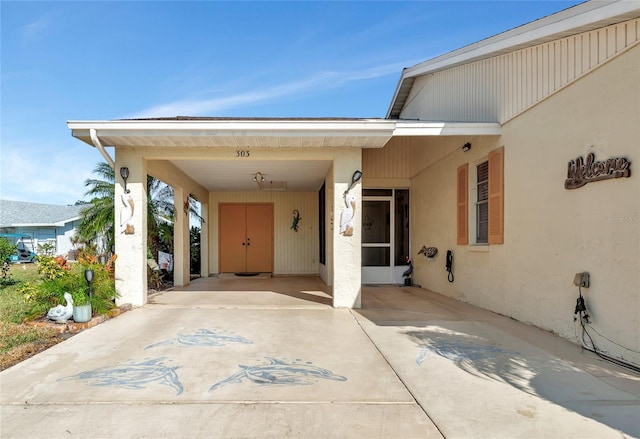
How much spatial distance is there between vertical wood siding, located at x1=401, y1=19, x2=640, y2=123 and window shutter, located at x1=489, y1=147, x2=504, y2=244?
0.66 m

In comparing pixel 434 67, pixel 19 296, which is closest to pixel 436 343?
pixel 434 67

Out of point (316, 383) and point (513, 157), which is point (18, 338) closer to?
point (316, 383)

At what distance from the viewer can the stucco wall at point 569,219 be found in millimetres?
3951

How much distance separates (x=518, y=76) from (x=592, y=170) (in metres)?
2.37

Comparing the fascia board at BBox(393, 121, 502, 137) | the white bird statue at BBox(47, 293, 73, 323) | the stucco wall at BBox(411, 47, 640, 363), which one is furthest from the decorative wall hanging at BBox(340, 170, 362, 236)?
the white bird statue at BBox(47, 293, 73, 323)

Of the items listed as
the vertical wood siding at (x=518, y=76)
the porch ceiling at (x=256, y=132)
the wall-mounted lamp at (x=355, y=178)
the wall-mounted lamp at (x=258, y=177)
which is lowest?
A: the wall-mounted lamp at (x=355, y=178)

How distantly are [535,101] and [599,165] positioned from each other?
1650 mm

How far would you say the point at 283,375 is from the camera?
3.61m

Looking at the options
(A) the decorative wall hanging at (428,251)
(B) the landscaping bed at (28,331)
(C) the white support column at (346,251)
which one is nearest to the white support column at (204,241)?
(B) the landscaping bed at (28,331)

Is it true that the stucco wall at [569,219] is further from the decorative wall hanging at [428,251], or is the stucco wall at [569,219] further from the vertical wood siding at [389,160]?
the vertical wood siding at [389,160]

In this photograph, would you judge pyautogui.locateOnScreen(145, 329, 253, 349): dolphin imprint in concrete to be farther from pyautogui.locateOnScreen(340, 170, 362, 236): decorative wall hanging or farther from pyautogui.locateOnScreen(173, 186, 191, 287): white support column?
pyautogui.locateOnScreen(173, 186, 191, 287): white support column

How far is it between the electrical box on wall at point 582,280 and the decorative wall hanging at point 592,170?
1.03 meters

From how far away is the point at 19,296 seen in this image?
27.2ft

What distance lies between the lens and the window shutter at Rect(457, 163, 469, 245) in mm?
7707
